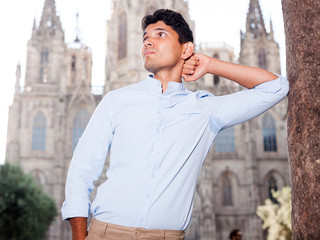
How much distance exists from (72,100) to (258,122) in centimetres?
1587

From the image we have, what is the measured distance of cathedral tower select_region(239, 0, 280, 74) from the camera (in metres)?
36.4

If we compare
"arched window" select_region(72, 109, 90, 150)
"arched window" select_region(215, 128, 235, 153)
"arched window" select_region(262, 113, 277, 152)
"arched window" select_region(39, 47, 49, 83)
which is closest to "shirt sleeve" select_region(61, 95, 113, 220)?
"arched window" select_region(72, 109, 90, 150)

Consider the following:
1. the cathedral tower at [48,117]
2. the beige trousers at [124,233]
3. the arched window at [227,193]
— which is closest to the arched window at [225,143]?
the arched window at [227,193]

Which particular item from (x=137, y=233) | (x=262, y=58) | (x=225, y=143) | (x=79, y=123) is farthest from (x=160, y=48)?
(x=262, y=58)

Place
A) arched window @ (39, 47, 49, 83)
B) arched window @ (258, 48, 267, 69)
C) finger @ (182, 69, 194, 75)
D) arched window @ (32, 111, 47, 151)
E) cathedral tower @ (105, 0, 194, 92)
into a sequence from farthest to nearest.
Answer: arched window @ (258, 48, 267, 69) < arched window @ (39, 47, 49, 83) < cathedral tower @ (105, 0, 194, 92) < arched window @ (32, 111, 47, 151) < finger @ (182, 69, 194, 75)

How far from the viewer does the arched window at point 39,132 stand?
31.7 meters

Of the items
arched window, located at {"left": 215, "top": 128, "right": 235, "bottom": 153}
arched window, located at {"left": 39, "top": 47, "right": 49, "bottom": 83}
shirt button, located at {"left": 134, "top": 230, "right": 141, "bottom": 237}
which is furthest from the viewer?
arched window, located at {"left": 39, "top": 47, "right": 49, "bottom": 83}

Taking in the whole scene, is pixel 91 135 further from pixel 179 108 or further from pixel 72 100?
pixel 72 100

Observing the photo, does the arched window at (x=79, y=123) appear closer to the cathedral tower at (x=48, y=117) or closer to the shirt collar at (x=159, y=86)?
the cathedral tower at (x=48, y=117)

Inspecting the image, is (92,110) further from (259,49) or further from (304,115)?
(304,115)

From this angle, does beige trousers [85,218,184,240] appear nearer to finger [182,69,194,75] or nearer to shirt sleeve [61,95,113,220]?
shirt sleeve [61,95,113,220]

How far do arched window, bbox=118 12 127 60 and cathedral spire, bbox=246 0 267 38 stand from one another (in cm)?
1191

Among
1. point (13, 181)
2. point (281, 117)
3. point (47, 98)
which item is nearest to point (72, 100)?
point (47, 98)

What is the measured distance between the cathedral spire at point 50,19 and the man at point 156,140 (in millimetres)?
36327
